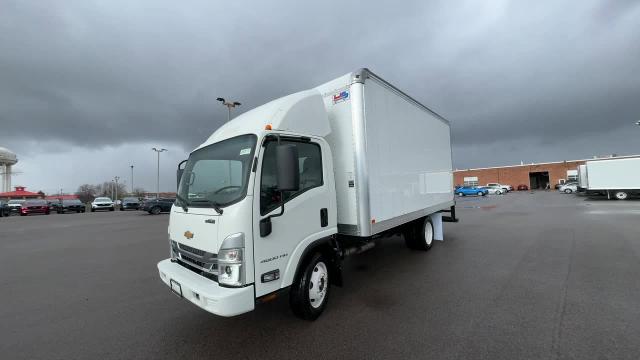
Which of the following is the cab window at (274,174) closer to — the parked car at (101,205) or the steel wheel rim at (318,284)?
the steel wheel rim at (318,284)

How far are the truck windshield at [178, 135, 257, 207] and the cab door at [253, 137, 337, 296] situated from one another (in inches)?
7.3

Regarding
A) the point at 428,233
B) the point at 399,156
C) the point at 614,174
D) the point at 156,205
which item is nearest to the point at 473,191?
the point at 614,174

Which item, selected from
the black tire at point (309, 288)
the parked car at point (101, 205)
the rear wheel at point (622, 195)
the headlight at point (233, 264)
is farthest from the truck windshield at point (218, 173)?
the parked car at point (101, 205)

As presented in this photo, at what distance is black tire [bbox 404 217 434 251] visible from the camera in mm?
7395

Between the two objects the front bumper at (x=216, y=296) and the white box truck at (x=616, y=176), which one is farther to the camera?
the white box truck at (x=616, y=176)

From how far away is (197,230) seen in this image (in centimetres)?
334

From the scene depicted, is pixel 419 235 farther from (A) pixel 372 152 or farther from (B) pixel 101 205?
(B) pixel 101 205

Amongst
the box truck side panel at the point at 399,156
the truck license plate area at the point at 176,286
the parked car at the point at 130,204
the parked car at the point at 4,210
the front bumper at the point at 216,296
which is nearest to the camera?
the front bumper at the point at 216,296

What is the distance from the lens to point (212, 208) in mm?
3227

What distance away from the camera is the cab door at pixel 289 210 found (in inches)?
125

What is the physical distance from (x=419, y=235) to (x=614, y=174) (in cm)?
2812

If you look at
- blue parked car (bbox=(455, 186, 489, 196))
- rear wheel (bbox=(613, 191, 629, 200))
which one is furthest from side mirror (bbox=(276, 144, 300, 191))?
blue parked car (bbox=(455, 186, 489, 196))

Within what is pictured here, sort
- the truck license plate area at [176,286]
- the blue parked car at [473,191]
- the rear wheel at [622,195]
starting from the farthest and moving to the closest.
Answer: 1. the blue parked car at [473,191]
2. the rear wheel at [622,195]
3. the truck license plate area at [176,286]

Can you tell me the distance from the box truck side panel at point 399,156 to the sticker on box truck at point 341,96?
0.94 ft
